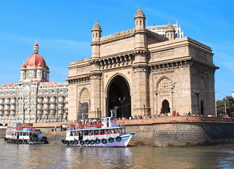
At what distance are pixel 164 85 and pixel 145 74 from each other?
3588 millimetres

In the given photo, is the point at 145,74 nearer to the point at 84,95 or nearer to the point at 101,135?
the point at 101,135

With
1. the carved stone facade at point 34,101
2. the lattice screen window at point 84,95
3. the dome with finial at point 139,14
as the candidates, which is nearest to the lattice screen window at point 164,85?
the dome with finial at point 139,14

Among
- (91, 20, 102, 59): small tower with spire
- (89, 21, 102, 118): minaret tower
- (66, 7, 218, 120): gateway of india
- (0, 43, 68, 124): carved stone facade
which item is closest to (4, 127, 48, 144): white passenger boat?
(66, 7, 218, 120): gateway of india

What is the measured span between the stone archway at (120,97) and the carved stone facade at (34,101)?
172 ft

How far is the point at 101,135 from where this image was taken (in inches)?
1833

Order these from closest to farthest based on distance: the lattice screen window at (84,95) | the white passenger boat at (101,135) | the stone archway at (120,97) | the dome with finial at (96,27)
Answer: the white passenger boat at (101,135), the dome with finial at (96,27), the stone archway at (120,97), the lattice screen window at (84,95)

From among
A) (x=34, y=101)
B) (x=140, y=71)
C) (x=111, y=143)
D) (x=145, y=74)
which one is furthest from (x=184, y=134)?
(x=34, y=101)

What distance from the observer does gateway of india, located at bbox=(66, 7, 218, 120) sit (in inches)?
1886

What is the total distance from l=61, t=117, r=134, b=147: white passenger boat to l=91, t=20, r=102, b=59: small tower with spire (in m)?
14.0

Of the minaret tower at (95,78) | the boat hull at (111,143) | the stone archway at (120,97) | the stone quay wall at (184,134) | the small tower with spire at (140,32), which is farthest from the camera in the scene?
the stone archway at (120,97)

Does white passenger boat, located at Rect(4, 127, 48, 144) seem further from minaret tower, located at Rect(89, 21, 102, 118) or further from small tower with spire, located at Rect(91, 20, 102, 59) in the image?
small tower with spire, located at Rect(91, 20, 102, 59)

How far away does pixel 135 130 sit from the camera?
155 ft

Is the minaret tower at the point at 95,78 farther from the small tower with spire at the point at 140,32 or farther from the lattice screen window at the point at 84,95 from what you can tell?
the small tower with spire at the point at 140,32

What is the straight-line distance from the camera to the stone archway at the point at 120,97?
60.3m
